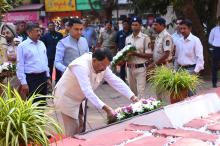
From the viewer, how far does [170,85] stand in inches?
225

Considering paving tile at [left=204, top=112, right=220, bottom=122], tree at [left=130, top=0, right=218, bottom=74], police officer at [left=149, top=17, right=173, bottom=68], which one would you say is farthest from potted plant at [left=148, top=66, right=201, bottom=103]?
tree at [left=130, top=0, right=218, bottom=74]

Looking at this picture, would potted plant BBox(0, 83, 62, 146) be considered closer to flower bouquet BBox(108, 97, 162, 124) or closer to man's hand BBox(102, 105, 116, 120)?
man's hand BBox(102, 105, 116, 120)

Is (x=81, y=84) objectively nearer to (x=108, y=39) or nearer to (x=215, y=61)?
(x=215, y=61)

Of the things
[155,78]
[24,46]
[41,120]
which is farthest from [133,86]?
[41,120]

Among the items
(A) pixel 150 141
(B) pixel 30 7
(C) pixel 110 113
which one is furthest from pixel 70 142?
(B) pixel 30 7

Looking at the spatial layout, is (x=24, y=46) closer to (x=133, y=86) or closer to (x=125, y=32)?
(x=133, y=86)

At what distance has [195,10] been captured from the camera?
13336 mm

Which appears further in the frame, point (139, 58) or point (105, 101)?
point (105, 101)

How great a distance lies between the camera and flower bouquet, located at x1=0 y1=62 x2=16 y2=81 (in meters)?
6.62

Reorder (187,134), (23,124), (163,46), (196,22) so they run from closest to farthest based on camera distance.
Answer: (23,124), (187,134), (163,46), (196,22)

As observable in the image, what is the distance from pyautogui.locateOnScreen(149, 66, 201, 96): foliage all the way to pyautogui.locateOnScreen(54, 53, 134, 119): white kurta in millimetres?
931

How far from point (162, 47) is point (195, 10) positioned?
6.55 meters

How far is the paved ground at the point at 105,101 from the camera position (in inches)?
288

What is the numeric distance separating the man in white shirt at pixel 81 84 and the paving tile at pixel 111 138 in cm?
46
